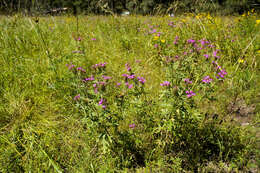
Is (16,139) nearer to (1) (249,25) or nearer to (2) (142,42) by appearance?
(2) (142,42)

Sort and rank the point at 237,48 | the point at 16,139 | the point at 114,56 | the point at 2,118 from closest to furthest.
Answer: the point at 16,139 < the point at 2,118 < the point at 237,48 < the point at 114,56

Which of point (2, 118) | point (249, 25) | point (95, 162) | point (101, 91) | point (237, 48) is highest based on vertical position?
point (249, 25)

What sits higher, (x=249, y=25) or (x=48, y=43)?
(x=249, y=25)

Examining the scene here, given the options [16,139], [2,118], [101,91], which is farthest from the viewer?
[2,118]

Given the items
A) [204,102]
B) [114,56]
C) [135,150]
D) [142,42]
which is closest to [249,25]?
[142,42]

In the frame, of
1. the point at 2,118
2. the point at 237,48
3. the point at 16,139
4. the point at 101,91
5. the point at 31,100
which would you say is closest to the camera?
the point at 101,91

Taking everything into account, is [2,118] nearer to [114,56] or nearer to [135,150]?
[135,150]

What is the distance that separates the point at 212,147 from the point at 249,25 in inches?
113

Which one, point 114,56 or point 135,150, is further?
point 114,56

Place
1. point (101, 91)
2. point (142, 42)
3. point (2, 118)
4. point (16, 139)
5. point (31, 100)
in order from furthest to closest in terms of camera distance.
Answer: point (142, 42), point (31, 100), point (2, 118), point (16, 139), point (101, 91)

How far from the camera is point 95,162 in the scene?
1.20 metres

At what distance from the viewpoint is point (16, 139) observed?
1.36 m

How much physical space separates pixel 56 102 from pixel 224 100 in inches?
69.9

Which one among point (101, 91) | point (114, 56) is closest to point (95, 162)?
point (101, 91)
